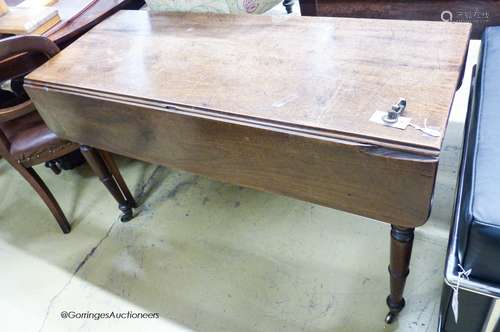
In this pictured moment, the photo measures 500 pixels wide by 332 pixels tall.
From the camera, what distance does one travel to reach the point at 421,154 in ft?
2.36

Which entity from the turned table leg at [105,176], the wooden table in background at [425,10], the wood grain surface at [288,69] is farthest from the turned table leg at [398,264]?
the turned table leg at [105,176]

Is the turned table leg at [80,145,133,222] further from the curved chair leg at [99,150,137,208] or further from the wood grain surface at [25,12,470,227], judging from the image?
the wood grain surface at [25,12,470,227]

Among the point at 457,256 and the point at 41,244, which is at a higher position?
the point at 457,256

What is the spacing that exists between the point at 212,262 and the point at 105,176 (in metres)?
0.55

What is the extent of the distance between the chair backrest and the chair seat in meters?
0.04

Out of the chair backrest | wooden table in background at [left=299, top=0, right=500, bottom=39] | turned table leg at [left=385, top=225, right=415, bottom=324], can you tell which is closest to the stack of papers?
the chair backrest

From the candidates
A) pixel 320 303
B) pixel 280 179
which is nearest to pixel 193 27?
pixel 280 179

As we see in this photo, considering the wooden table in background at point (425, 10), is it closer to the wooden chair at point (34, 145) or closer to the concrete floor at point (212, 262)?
the concrete floor at point (212, 262)

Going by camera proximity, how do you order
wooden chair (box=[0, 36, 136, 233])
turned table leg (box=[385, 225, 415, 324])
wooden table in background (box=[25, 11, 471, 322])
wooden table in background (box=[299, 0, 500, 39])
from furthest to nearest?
wooden chair (box=[0, 36, 136, 233]), wooden table in background (box=[299, 0, 500, 39]), turned table leg (box=[385, 225, 415, 324]), wooden table in background (box=[25, 11, 471, 322])

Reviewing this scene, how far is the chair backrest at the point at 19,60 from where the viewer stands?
1204 mm

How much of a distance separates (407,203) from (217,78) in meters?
0.57

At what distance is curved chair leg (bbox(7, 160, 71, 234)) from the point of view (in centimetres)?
157

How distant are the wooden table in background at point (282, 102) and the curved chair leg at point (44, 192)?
36cm

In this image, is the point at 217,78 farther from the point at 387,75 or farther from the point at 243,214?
the point at 243,214
